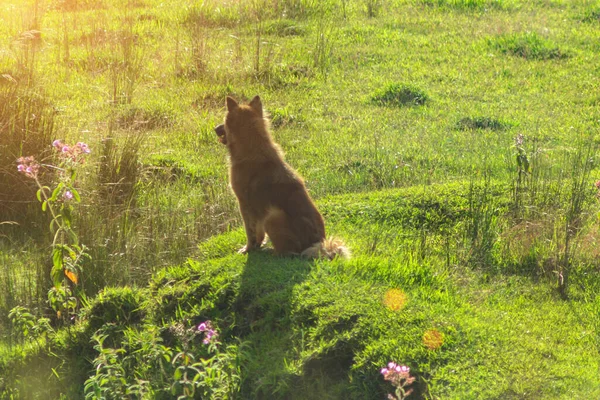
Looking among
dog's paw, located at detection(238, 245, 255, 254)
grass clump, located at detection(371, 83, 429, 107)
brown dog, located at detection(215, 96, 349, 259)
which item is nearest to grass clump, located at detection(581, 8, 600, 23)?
grass clump, located at detection(371, 83, 429, 107)

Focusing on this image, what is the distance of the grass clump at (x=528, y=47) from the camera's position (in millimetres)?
14266

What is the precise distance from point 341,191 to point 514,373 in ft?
14.5

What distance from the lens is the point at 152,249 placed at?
7.66 metres

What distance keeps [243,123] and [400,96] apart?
5650 millimetres

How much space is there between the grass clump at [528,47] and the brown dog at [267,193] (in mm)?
8354

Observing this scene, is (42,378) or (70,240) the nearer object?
(42,378)

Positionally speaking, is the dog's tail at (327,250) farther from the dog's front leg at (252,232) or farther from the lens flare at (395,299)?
the lens flare at (395,299)

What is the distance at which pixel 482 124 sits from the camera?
1144 centimetres

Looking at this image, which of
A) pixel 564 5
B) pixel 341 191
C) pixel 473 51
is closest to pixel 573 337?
pixel 341 191

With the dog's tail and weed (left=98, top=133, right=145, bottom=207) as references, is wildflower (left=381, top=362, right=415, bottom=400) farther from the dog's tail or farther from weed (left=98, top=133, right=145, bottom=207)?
weed (left=98, top=133, right=145, bottom=207)

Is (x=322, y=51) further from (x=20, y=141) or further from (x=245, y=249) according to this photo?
(x=245, y=249)

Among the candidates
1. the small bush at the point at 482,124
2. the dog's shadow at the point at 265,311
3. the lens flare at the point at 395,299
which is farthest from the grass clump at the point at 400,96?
the lens flare at the point at 395,299

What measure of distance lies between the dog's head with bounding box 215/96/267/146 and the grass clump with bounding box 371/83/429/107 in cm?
518

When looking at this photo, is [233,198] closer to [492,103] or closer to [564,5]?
[492,103]
